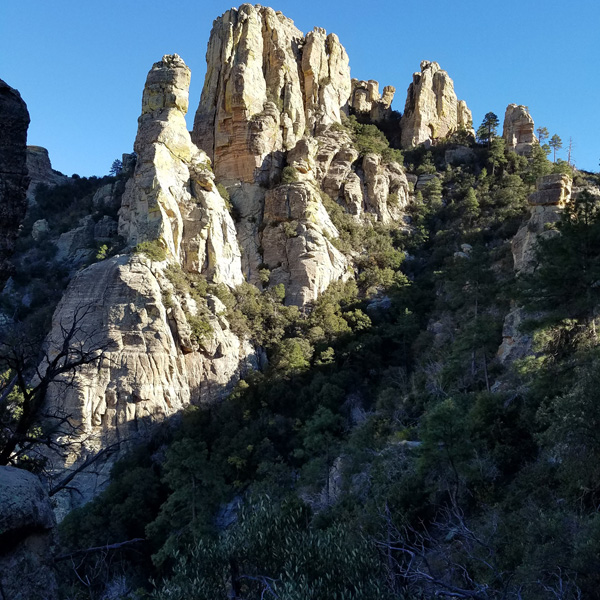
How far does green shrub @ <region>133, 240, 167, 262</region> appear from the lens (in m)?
37.8

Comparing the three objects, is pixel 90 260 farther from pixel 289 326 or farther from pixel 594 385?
pixel 594 385

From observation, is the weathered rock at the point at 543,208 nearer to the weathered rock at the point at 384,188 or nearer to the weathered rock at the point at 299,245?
the weathered rock at the point at 299,245

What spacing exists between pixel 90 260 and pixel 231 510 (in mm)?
21686

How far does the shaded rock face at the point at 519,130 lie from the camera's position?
5864 centimetres

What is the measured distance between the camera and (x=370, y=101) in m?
65.3

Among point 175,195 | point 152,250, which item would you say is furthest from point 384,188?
point 152,250

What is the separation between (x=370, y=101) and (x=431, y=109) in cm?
A: 672

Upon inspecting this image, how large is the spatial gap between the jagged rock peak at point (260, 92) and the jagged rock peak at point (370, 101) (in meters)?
4.72

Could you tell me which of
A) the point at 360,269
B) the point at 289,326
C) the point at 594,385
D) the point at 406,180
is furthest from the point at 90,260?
the point at 594,385

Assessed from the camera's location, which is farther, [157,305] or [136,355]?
[157,305]

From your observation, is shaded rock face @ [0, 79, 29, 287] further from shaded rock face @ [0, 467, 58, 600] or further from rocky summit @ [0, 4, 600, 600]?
shaded rock face @ [0, 467, 58, 600]

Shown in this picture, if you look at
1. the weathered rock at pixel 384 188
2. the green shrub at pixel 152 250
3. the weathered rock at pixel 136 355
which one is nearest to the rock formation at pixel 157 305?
the weathered rock at pixel 136 355

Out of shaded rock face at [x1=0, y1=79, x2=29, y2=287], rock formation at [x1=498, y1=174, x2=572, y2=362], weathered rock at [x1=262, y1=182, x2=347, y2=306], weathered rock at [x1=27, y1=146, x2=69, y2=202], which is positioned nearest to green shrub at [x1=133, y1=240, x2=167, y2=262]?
weathered rock at [x1=262, y1=182, x2=347, y2=306]

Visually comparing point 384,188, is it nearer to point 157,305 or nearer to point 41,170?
point 157,305
